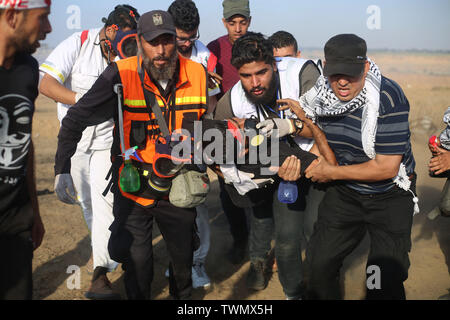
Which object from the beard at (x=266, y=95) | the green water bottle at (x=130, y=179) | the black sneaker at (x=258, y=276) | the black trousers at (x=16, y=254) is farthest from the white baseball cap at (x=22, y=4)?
the black sneaker at (x=258, y=276)

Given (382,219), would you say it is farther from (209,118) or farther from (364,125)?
(209,118)

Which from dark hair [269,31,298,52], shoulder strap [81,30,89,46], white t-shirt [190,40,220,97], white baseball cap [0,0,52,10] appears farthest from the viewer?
dark hair [269,31,298,52]

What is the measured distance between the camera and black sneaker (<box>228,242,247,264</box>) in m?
4.89

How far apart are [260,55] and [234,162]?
0.83m

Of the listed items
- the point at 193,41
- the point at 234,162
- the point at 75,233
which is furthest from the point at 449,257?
the point at 75,233

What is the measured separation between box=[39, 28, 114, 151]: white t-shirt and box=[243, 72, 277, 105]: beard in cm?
156

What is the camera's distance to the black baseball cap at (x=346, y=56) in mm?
2986

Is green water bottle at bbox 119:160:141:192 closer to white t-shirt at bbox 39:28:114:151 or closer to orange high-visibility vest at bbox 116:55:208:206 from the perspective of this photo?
orange high-visibility vest at bbox 116:55:208:206

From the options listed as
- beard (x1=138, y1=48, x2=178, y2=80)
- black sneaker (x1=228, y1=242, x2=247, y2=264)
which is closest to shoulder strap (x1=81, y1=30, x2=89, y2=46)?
beard (x1=138, y1=48, x2=178, y2=80)

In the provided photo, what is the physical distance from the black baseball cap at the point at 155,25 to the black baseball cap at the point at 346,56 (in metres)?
1.09

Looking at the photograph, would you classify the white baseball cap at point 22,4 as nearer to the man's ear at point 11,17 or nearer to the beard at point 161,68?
the man's ear at point 11,17

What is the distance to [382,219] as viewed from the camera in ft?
10.6

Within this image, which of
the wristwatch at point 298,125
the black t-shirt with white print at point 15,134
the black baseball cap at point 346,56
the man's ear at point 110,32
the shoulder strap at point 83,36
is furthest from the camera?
the shoulder strap at point 83,36

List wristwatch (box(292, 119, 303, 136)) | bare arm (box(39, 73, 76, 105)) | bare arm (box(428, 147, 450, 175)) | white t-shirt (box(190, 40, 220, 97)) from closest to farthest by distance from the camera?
1. wristwatch (box(292, 119, 303, 136))
2. bare arm (box(428, 147, 450, 175))
3. bare arm (box(39, 73, 76, 105))
4. white t-shirt (box(190, 40, 220, 97))
